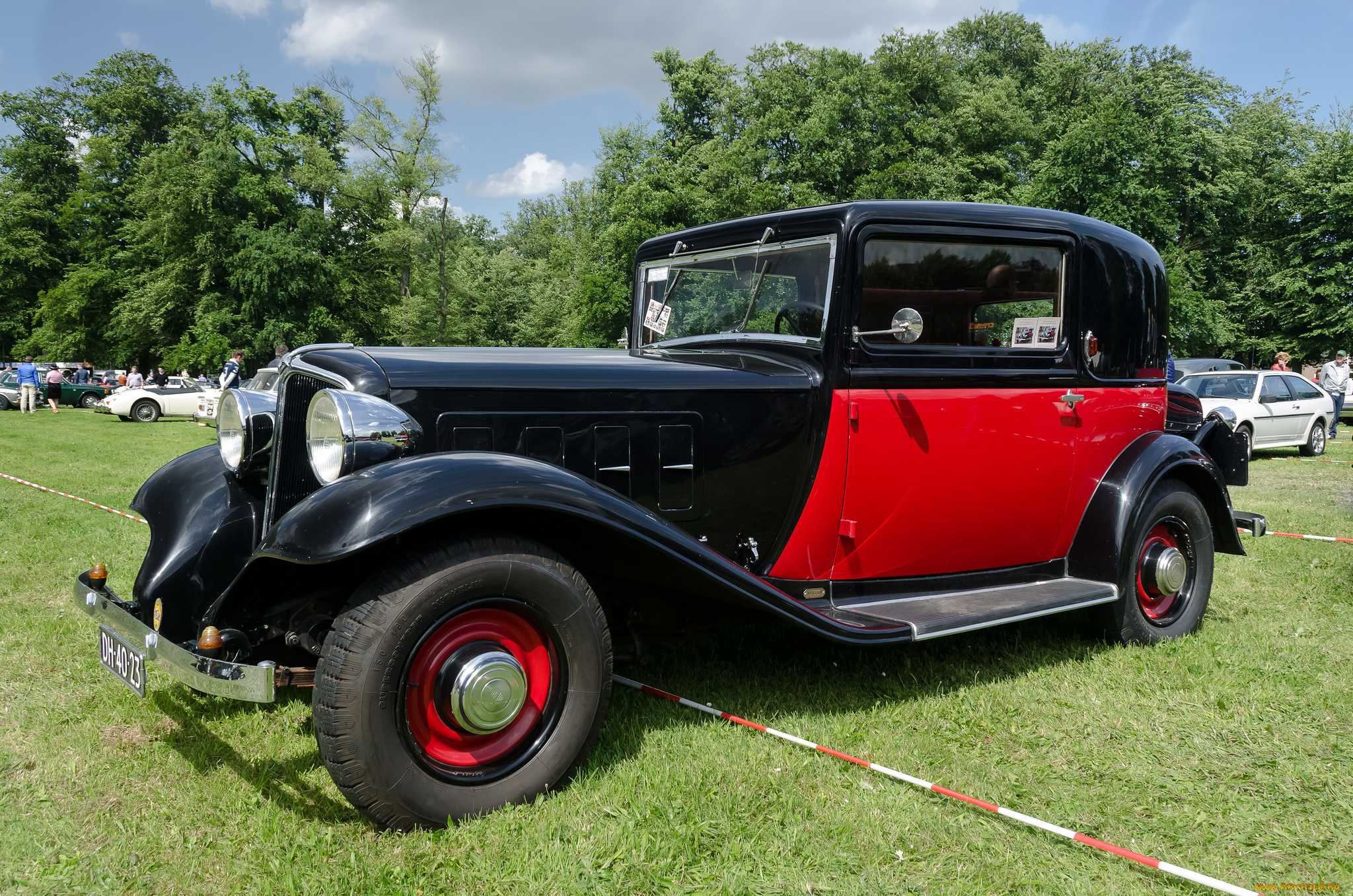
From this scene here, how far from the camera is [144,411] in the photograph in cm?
2186

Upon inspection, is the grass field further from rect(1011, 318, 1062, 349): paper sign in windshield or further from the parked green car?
the parked green car

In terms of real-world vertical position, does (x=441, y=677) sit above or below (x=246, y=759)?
above

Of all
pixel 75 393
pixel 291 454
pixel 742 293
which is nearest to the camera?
pixel 291 454

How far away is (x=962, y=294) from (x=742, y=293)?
1.00m

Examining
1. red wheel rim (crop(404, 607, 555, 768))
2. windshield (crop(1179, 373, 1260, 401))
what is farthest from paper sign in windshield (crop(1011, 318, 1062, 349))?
windshield (crop(1179, 373, 1260, 401))

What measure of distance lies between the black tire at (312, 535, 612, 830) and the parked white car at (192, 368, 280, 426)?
7.45 metres

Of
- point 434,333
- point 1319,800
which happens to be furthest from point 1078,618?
point 434,333

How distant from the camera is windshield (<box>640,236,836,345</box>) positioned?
3609 millimetres

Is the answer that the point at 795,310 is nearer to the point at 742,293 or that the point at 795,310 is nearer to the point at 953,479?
the point at 742,293

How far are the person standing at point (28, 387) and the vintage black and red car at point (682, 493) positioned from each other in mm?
26196

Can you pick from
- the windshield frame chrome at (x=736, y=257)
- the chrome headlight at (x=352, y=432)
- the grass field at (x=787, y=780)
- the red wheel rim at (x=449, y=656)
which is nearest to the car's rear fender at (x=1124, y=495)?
the grass field at (x=787, y=780)

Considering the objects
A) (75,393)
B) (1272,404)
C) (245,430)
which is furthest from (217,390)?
(1272,404)

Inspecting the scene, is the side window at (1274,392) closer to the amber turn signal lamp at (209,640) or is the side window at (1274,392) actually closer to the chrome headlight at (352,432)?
the chrome headlight at (352,432)

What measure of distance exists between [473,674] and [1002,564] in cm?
268
